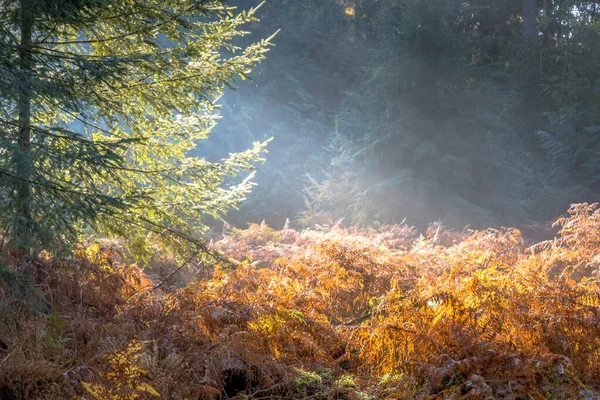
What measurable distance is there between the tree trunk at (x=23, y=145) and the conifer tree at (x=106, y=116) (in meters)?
0.01

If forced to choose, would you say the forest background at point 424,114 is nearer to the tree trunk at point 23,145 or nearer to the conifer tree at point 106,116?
the conifer tree at point 106,116

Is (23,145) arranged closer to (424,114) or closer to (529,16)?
(424,114)

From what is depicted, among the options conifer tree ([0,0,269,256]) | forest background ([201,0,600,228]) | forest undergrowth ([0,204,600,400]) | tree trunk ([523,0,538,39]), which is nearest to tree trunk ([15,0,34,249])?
conifer tree ([0,0,269,256])

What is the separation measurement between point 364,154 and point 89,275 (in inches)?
463

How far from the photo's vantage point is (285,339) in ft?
14.5

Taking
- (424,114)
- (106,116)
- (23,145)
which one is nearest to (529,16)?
(424,114)

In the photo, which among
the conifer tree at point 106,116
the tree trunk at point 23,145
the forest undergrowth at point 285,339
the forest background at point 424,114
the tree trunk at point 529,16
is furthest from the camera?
the tree trunk at point 529,16

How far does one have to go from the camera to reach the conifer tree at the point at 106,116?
484 cm

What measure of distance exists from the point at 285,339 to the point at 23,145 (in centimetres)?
341

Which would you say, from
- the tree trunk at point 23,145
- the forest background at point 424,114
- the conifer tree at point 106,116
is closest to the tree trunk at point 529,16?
the forest background at point 424,114

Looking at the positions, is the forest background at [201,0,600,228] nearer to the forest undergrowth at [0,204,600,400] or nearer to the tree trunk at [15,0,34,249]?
the tree trunk at [15,0,34,249]

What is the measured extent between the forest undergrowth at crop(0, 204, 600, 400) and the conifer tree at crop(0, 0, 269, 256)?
656 millimetres

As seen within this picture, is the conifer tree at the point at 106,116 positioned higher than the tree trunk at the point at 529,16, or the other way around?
the tree trunk at the point at 529,16

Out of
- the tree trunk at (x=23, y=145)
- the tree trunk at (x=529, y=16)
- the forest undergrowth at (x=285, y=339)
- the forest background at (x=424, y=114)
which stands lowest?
the forest undergrowth at (x=285, y=339)
